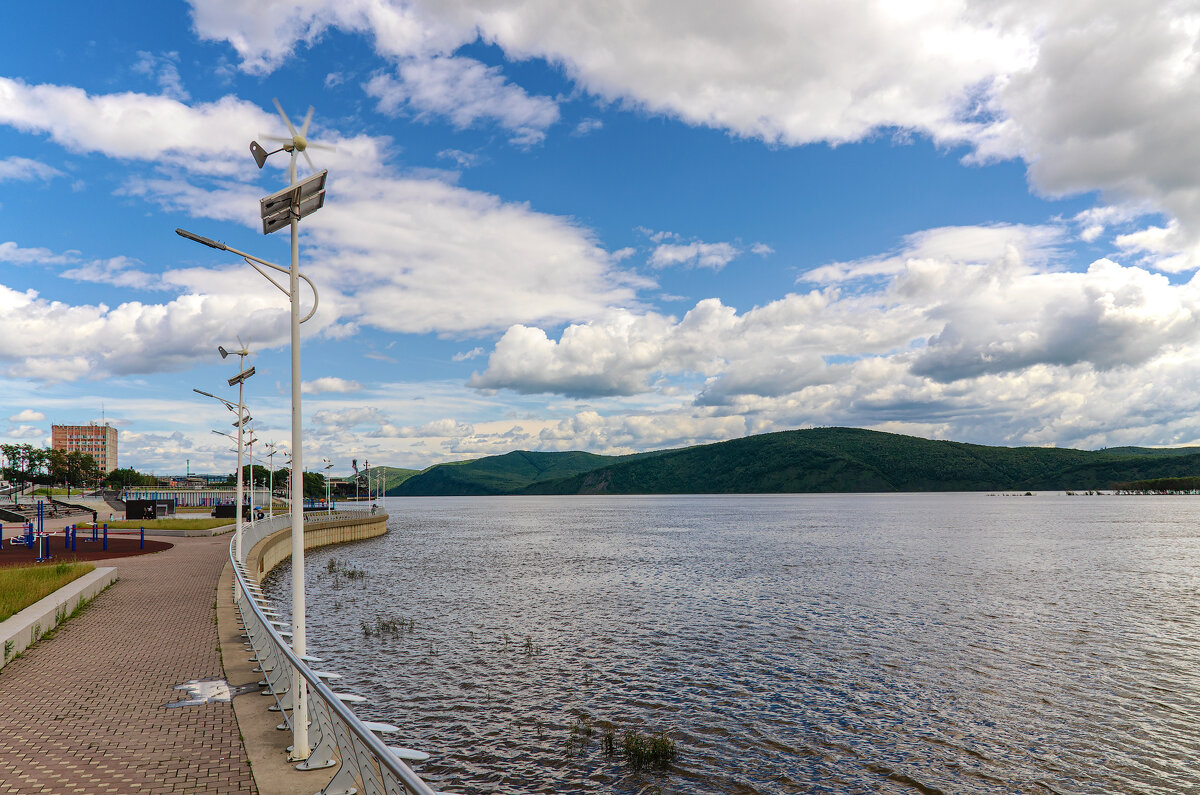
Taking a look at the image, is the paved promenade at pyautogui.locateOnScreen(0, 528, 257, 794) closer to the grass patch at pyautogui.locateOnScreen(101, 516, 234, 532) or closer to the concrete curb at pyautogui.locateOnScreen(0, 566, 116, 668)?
the concrete curb at pyautogui.locateOnScreen(0, 566, 116, 668)

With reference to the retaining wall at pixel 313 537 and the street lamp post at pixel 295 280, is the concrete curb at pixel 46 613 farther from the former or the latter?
the street lamp post at pixel 295 280

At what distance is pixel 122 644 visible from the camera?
1616 cm

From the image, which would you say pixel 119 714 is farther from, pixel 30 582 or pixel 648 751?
pixel 30 582

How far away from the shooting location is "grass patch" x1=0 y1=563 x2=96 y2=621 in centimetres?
1814

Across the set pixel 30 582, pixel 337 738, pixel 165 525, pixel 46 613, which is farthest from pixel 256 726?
pixel 165 525

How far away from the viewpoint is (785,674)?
19938 millimetres

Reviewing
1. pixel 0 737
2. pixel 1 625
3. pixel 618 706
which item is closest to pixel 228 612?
pixel 1 625

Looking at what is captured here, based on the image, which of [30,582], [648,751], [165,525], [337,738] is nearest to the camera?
[337,738]

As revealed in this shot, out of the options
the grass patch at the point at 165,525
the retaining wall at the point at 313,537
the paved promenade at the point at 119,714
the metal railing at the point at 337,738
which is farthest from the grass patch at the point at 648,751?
the grass patch at the point at 165,525

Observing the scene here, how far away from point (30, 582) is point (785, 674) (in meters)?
22.7

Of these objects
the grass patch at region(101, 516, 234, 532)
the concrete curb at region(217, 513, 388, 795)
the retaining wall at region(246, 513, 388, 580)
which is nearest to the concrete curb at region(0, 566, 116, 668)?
the concrete curb at region(217, 513, 388, 795)

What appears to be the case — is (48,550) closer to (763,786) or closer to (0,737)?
(0,737)

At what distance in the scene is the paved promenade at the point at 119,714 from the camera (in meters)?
8.60

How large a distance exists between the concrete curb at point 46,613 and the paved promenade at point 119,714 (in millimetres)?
309
